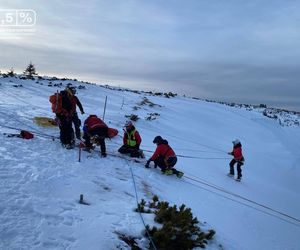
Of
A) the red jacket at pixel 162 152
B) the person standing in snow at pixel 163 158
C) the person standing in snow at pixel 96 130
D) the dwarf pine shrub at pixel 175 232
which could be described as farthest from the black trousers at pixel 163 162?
the dwarf pine shrub at pixel 175 232

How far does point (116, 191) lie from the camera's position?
29.5 ft

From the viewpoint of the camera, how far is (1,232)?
576cm

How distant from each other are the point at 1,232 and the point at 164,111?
2438 cm

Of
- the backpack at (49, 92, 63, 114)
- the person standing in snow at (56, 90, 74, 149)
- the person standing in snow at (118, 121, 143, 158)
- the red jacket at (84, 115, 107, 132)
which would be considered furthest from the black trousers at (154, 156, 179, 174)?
the backpack at (49, 92, 63, 114)

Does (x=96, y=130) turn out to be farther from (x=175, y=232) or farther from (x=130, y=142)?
(x=175, y=232)

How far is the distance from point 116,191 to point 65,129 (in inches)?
146

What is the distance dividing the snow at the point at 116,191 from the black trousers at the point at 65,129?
0.97 feet

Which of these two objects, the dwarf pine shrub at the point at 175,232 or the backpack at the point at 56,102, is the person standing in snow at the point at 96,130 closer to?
the backpack at the point at 56,102

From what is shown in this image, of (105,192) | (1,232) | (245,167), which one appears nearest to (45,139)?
(105,192)

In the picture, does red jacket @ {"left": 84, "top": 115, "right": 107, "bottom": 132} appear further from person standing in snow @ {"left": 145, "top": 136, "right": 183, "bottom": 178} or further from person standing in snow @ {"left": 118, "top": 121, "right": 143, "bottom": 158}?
person standing in snow @ {"left": 145, "top": 136, "right": 183, "bottom": 178}

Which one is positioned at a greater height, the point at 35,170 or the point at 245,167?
the point at 35,170

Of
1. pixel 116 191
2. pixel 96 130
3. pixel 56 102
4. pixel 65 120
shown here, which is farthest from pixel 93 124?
pixel 116 191

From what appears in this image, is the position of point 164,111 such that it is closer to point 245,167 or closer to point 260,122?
point 245,167

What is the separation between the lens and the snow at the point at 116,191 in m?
6.41
